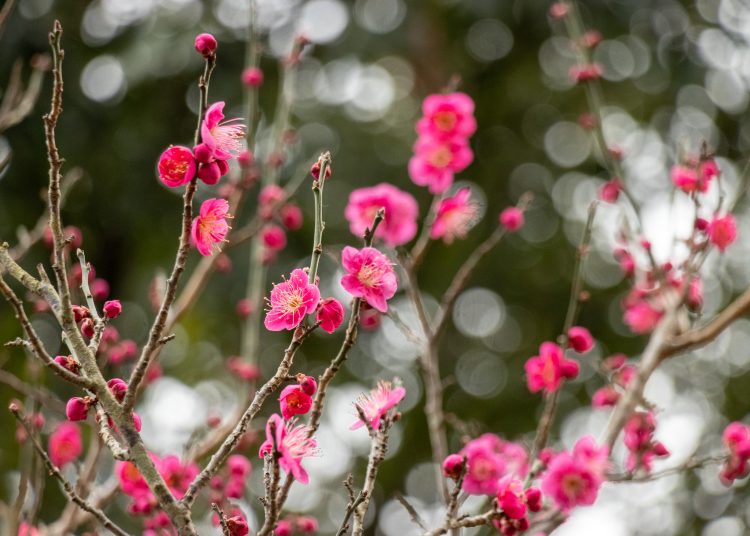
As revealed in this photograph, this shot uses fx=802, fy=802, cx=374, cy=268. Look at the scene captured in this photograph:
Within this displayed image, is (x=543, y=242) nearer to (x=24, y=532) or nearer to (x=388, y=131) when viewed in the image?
(x=388, y=131)

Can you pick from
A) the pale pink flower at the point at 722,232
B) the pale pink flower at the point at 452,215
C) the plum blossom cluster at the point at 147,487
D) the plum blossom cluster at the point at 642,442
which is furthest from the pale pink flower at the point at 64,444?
the pale pink flower at the point at 722,232

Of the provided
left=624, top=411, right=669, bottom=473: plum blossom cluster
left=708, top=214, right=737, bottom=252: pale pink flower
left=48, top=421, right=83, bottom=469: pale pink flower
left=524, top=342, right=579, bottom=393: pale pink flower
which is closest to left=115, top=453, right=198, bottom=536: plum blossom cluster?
left=48, top=421, right=83, bottom=469: pale pink flower

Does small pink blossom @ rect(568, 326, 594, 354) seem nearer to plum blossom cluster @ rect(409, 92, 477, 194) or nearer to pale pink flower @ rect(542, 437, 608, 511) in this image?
pale pink flower @ rect(542, 437, 608, 511)

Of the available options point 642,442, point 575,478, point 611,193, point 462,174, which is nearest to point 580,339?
point 642,442

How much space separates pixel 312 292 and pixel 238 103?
3.50 m

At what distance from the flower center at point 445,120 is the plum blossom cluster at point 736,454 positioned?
100cm

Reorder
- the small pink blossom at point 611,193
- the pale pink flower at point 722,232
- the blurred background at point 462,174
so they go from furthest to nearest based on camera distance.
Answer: the blurred background at point 462,174
the small pink blossom at point 611,193
the pale pink flower at point 722,232

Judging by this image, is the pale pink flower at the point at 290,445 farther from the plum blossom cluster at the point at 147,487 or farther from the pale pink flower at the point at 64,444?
the pale pink flower at the point at 64,444

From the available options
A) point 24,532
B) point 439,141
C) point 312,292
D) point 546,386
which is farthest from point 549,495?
point 439,141

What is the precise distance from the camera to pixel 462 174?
210 inches

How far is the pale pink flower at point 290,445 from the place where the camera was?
2.72ft

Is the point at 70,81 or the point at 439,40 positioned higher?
the point at 439,40

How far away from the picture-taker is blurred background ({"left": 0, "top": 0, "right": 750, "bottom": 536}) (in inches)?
165

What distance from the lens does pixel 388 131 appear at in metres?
5.31
